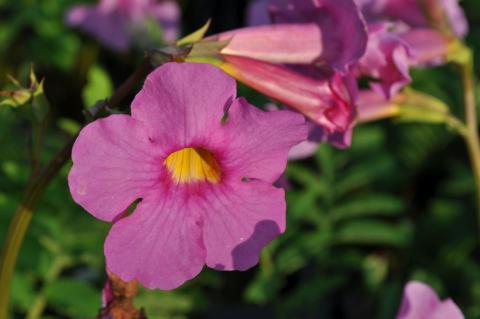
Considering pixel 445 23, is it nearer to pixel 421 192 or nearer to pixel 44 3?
pixel 421 192

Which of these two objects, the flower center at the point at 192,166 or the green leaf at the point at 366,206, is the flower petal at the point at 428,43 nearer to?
the green leaf at the point at 366,206

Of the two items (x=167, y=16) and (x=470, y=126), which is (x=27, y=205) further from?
(x=167, y=16)

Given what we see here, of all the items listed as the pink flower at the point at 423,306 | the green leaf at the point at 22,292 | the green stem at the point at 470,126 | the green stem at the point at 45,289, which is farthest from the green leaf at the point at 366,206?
the pink flower at the point at 423,306

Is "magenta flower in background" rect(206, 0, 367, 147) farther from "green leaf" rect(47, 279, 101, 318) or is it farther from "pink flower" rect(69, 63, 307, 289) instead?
"green leaf" rect(47, 279, 101, 318)

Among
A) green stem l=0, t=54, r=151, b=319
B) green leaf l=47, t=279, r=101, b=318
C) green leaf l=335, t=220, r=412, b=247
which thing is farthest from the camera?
green leaf l=335, t=220, r=412, b=247

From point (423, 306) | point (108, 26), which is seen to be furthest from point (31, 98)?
point (108, 26)

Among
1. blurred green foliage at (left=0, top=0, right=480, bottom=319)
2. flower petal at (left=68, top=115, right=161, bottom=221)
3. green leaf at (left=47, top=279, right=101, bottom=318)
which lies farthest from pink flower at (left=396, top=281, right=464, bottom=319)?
green leaf at (left=47, top=279, right=101, bottom=318)

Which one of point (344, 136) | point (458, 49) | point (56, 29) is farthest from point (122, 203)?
point (56, 29)
